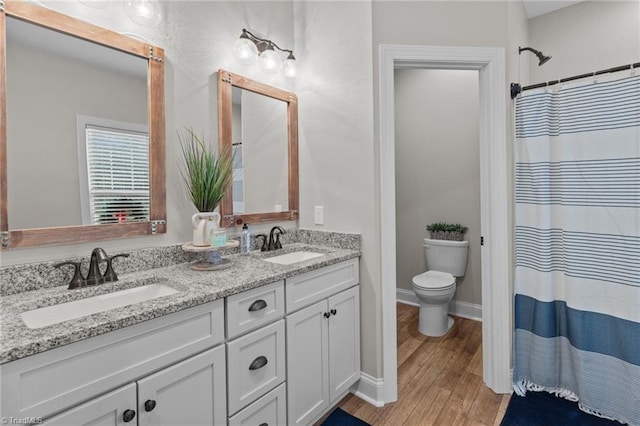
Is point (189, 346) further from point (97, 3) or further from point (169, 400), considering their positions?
point (97, 3)

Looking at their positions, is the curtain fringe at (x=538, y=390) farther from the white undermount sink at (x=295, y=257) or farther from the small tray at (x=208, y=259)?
the small tray at (x=208, y=259)

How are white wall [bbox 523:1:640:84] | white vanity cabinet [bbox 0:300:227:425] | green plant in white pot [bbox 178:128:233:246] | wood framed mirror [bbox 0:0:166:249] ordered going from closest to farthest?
1. white vanity cabinet [bbox 0:300:227:425]
2. wood framed mirror [bbox 0:0:166:249]
3. green plant in white pot [bbox 178:128:233:246]
4. white wall [bbox 523:1:640:84]

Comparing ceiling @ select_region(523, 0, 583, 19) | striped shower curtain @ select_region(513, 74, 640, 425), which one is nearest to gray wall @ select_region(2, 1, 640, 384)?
ceiling @ select_region(523, 0, 583, 19)

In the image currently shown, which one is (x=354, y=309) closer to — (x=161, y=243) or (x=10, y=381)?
(x=161, y=243)

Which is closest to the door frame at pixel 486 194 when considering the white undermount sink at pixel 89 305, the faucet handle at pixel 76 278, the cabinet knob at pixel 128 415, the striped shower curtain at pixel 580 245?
the striped shower curtain at pixel 580 245

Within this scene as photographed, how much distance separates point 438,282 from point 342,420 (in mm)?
1432

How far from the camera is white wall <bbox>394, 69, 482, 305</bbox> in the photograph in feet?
10.0

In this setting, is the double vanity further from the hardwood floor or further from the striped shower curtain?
the striped shower curtain

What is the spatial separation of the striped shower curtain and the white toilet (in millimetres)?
688

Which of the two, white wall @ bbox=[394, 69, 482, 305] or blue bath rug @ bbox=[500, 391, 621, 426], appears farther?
white wall @ bbox=[394, 69, 482, 305]

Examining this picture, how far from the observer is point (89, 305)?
119 centimetres

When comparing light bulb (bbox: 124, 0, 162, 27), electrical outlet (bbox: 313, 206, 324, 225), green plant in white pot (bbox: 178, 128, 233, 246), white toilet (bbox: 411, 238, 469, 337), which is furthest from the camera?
white toilet (bbox: 411, 238, 469, 337)

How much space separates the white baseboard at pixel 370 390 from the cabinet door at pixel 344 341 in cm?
6

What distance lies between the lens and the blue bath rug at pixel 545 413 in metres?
1.73
